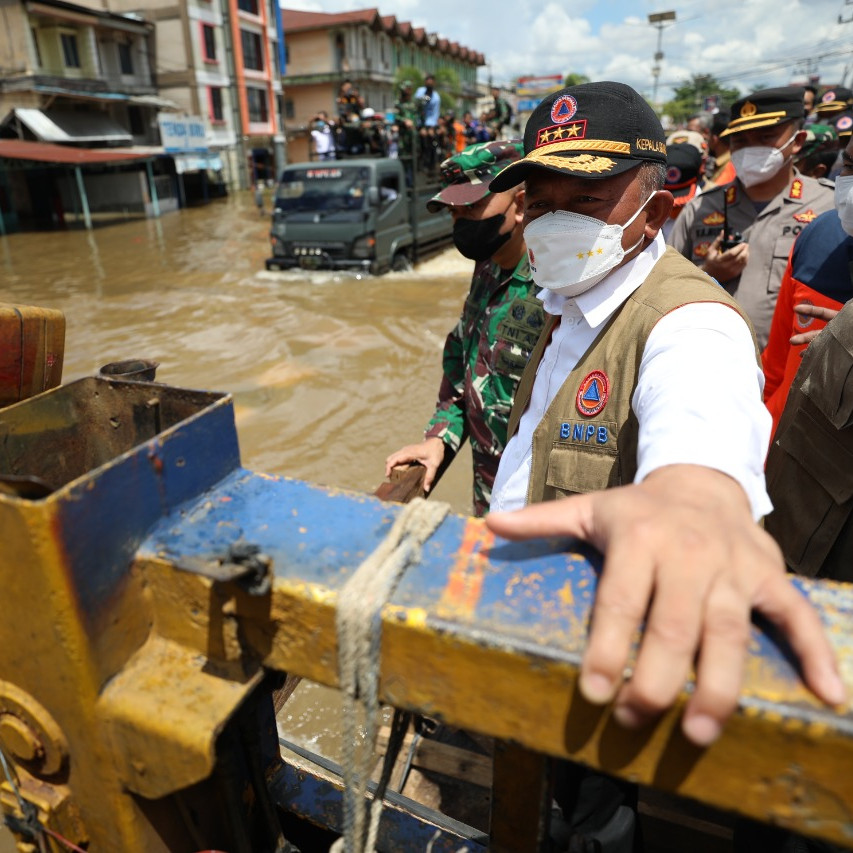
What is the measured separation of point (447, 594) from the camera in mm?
808

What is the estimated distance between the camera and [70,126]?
71.6 ft

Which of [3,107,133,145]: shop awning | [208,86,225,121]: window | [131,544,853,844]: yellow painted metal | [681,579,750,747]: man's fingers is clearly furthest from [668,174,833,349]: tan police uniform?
[208,86,225,121]: window

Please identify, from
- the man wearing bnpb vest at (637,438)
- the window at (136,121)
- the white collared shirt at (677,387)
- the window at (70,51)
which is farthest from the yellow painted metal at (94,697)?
the window at (136,121)

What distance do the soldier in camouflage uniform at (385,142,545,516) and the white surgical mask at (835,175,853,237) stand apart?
1.14m

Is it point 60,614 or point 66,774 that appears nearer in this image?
point 60,614

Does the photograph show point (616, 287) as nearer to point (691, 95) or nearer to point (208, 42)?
point (208, 42)

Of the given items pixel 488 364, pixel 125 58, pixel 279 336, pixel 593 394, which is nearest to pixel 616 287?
pixel 593 394

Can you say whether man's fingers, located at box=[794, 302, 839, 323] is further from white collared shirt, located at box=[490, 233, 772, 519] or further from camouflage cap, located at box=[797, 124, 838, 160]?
A: camouflage cap, located at box=[797, 124, 838, 160]

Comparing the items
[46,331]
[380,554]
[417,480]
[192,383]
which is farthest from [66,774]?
[192,383]

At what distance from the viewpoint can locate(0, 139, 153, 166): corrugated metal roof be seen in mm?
16678

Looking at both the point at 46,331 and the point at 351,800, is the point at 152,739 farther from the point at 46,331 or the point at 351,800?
the point at 46,331

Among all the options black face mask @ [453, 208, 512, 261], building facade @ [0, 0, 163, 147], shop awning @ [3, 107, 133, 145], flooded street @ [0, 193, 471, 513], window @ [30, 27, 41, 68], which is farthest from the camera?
window @ [30, 27, 41, 68]

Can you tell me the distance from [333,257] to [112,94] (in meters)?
17.5

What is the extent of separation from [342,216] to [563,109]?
957 cm
